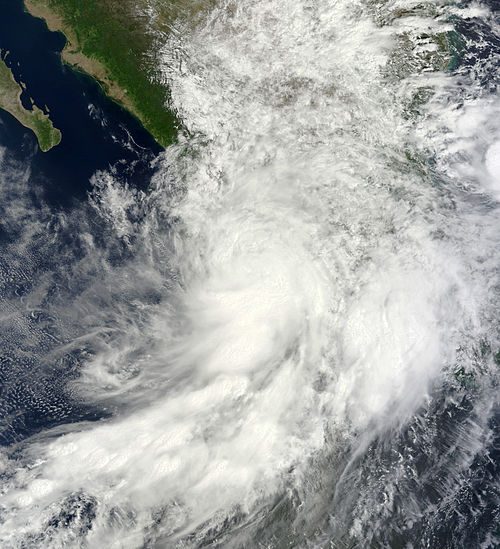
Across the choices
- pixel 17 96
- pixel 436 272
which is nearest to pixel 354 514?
pixel 436 272

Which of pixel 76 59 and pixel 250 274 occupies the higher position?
pixel 76 59

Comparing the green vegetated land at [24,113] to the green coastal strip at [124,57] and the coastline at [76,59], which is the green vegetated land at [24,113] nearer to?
the coastline at [76,59]

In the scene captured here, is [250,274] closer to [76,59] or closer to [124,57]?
[124,57]

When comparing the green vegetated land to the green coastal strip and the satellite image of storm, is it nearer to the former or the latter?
the satellite image of storm

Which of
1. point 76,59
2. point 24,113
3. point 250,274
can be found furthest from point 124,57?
point 250,274

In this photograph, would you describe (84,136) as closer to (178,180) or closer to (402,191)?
(178,180)

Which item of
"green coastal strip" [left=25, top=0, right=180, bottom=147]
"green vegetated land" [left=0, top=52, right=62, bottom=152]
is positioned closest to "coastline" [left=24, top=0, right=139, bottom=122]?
"green coastal strip" [left=25, top=0, right=180, bottom=147]

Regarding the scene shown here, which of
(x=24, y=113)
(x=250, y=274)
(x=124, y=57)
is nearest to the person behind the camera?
(x=250, y=274)
